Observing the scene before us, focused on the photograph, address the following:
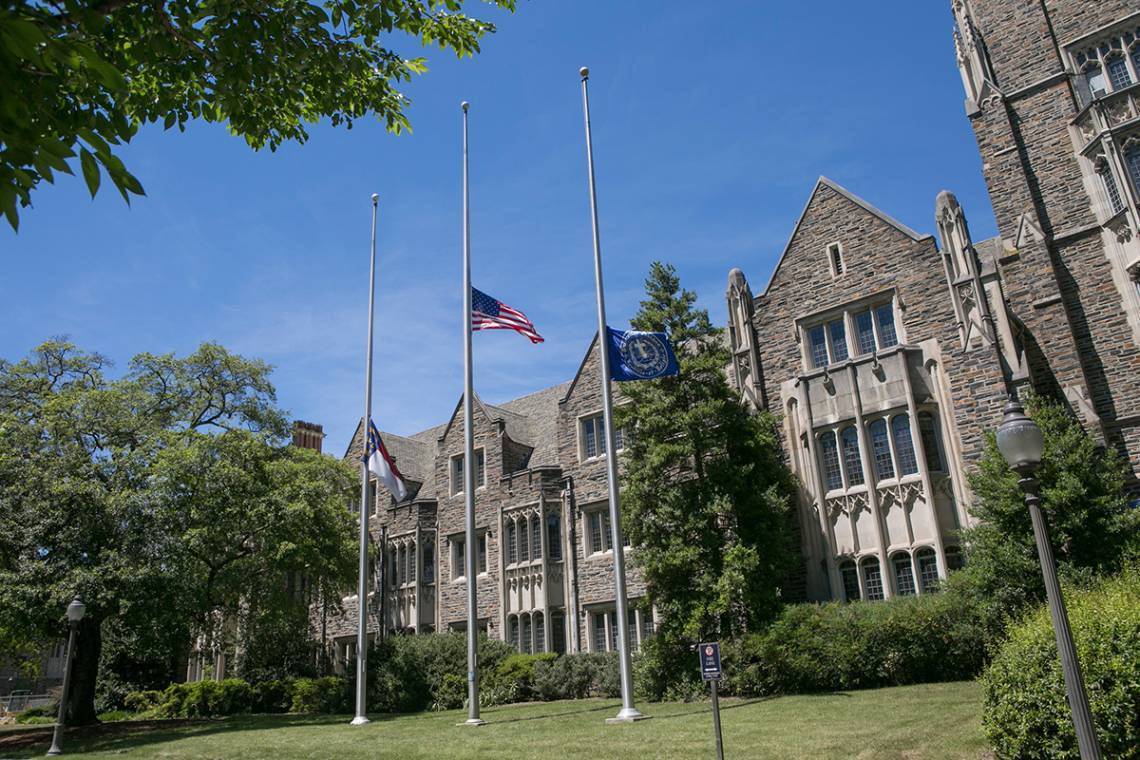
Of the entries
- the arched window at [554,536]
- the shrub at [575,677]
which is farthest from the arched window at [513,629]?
the shrub at [575,677]

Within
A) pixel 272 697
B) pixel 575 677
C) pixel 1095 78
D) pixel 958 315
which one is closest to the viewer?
pixel 958 315

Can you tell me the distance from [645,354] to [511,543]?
1311 centimetres

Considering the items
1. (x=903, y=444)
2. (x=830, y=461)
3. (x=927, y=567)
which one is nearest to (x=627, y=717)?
(x=927, y=567)

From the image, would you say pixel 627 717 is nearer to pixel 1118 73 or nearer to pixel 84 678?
pixel 84 678

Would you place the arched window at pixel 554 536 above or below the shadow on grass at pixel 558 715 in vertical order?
above

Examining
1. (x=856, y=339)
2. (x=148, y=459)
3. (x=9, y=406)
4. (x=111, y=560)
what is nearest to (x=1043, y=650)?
(x=856, y=339)

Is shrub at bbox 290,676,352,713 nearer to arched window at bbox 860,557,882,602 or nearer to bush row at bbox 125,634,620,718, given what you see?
bush row at bbox 125,634,620,718

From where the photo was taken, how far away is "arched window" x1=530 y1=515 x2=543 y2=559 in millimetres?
29292

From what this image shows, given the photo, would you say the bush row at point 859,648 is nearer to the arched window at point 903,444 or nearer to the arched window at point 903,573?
the arched window at point 903,573

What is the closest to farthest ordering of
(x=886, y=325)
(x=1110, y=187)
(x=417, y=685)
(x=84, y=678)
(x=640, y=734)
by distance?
(x=640, y=734) → (x=1110, y=187) → (x=886, y=325) → (x=84, y=678) → (x=417, y=685)

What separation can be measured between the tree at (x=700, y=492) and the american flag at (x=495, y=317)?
3.85 meters

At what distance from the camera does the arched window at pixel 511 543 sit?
30016 millimetres

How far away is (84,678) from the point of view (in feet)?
83.7

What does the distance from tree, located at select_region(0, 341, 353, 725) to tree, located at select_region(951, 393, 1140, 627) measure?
1928 cm
